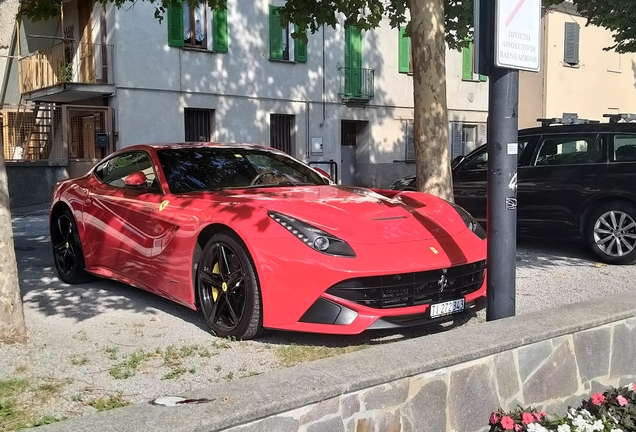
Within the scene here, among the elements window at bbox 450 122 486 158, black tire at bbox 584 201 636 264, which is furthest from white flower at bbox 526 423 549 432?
window at bbox 450 122 486 158

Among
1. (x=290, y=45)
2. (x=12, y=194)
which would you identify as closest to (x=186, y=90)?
(x=290, y=45)

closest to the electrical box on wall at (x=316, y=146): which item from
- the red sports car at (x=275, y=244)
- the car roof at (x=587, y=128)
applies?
the car roof at (x=587, y=128)

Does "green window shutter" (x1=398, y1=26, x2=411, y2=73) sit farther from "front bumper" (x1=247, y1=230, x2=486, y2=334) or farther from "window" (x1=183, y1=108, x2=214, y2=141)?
"front bumper" (x1=247, y1=230, x2=486, y2=334)

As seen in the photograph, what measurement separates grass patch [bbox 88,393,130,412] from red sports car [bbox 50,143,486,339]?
1079 mm

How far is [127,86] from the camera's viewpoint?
62.5 feet

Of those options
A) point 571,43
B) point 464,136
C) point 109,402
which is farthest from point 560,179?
point 571,43

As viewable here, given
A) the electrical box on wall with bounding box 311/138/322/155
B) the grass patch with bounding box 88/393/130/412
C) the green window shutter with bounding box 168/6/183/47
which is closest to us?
the grass patch with bounding box 88/393/130/412

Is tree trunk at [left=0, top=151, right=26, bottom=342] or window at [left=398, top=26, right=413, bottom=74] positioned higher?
window at [left=398, top=26, right=413, bottom=74]

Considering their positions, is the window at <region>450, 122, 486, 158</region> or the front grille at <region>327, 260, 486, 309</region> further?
the window at <region>450, 122, 486, 158</region>

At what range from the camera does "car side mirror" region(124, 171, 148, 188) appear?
5.75 meters

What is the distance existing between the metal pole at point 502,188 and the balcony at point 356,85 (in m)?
19.7

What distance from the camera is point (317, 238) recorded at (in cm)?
437

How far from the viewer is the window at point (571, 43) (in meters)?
27.3

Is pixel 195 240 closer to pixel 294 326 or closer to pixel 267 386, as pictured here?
pixel 294 326
